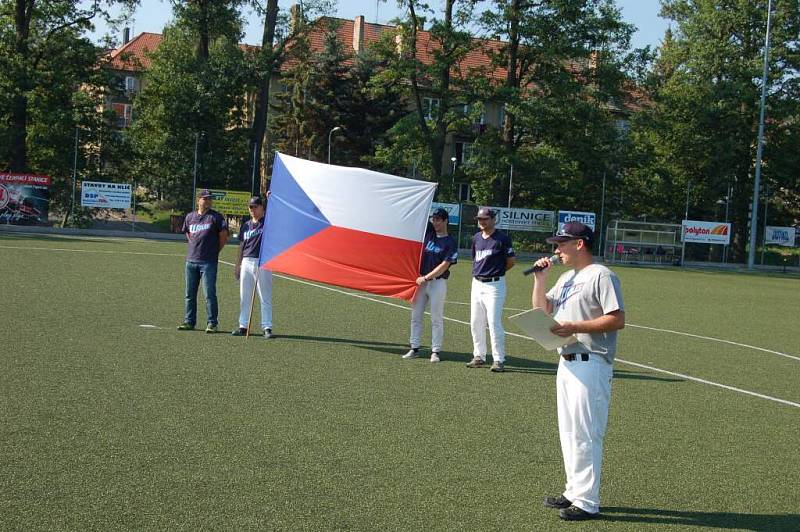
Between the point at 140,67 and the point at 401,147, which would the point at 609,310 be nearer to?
the point at 401,147

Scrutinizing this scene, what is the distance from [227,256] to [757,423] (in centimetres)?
2414

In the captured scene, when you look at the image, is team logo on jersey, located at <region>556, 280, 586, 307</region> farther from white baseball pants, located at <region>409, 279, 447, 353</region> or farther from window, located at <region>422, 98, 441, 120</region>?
window, located at <region>422, 98, 441, 120</region>

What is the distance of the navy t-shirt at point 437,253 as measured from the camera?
1185 cm

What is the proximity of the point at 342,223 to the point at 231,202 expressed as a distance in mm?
33443

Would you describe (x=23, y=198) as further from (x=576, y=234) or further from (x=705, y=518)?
(x=705, y=518)

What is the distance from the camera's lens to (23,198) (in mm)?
41062

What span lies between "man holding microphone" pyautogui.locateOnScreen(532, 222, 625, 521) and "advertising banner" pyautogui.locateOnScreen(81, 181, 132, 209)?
40.2 meters

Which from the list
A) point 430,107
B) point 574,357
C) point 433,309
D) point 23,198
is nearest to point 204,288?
point 433,309

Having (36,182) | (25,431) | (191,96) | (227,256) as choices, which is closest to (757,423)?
(25,431)

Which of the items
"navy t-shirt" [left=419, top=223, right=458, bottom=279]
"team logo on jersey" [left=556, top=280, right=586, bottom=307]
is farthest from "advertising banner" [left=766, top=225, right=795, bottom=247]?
"team logo on jersey" [left=556, top=280, right=586, bottom=307]

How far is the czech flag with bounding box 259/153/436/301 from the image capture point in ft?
40.3

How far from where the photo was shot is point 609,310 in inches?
217

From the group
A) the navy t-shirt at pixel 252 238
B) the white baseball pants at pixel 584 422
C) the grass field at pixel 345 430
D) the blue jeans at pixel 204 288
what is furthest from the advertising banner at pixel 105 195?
the white baseball pants at pixel 584 422

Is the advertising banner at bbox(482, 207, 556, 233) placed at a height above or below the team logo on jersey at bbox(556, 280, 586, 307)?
above
